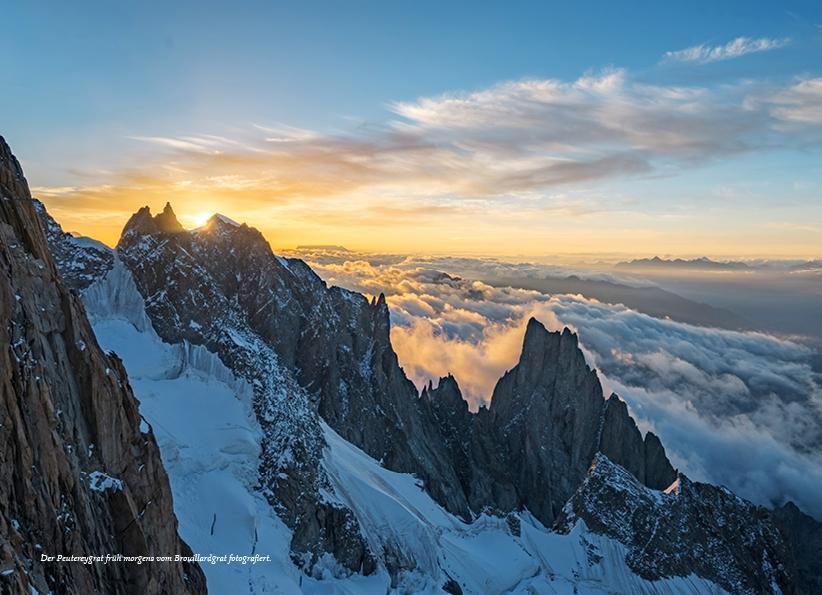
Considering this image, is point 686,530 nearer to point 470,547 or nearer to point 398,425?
point 470,547

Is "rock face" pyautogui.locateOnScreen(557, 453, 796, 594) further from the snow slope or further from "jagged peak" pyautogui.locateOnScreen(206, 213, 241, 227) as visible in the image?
"jagged peak" pyautogui.locateOnScreen(206, 213, 241, 227)

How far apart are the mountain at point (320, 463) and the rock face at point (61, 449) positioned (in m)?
0.31

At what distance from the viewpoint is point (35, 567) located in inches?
968

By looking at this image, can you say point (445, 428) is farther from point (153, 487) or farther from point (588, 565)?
point (153, 487)

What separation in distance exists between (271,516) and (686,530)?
82643 millimetres

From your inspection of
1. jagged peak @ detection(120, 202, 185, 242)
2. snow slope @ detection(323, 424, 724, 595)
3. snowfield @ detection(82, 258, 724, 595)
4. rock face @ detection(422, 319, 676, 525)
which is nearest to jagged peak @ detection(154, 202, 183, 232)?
jagged peak @ detection(120, 202, 185, 242)

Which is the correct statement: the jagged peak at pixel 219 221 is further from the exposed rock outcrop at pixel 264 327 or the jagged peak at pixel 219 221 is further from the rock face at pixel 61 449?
the rock face at pixel 61 449

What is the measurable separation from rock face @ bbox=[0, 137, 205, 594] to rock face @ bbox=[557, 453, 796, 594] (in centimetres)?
8994

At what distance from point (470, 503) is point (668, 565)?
180ft

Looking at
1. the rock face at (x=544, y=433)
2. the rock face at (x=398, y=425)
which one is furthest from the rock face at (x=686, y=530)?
the rock face at (x=544, y=433)

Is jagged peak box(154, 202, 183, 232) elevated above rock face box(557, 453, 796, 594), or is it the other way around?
jagged peak box(154, 202, 183, 232)

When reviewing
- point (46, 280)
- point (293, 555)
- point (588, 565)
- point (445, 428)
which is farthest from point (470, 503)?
point (46, 280)

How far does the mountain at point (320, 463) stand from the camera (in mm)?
61531

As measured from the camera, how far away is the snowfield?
201 feet
